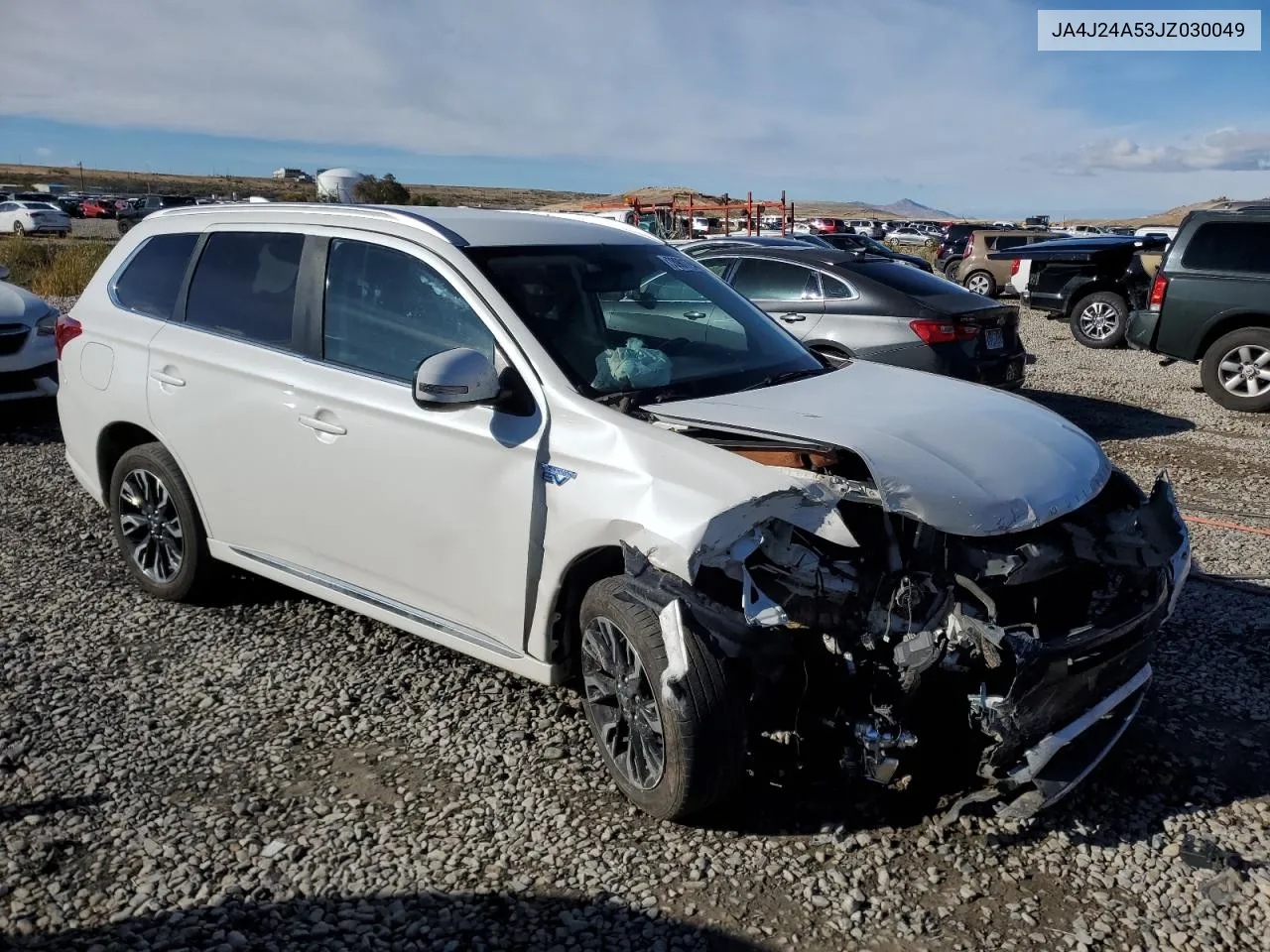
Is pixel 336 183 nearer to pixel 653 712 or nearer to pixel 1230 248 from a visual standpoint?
pixel 653 712

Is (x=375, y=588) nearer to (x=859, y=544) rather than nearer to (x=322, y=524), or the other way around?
(x=322, y=524)

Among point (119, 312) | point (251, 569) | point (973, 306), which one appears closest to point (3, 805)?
point (251, 569)

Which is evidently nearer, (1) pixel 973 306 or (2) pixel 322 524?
(2) pixel 322 524

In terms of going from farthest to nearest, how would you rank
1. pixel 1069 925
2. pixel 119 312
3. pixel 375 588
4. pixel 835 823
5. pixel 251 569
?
pixel 119 312 → pixel 251 569 → pixel 375 588 → pixel 835 823 → pixel 1069 925

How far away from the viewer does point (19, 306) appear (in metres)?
8.69

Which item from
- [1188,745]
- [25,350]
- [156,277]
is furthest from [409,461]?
[25,350]

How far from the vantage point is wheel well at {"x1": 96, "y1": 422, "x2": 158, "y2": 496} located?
16.4ft

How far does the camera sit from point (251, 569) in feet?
14.9

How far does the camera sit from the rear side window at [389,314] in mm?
3797

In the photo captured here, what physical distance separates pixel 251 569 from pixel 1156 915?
147 inches

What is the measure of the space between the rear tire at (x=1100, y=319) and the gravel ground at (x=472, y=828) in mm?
11126

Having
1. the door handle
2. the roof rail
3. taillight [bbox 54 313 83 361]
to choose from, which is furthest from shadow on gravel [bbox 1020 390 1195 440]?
taillight [bbox 54 313 83 361]

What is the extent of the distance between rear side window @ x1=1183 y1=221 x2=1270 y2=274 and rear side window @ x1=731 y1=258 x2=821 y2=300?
4652 mm

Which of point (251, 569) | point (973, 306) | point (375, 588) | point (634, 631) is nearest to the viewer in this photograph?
point (634, 631)
